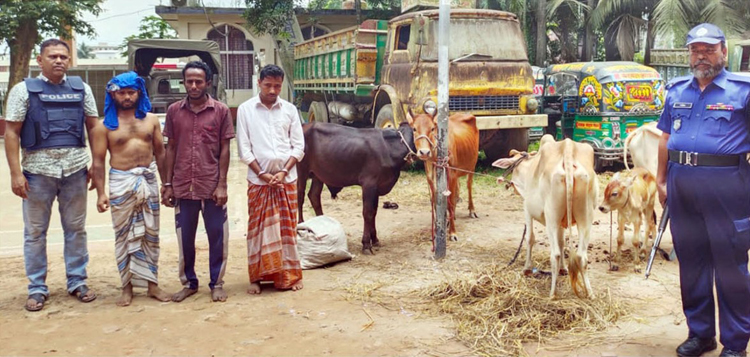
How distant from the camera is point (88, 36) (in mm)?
21141

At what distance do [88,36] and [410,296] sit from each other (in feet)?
63.2

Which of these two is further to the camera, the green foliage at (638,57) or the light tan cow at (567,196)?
the green foliage at (638,57)

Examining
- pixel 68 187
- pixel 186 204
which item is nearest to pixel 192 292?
pixel 186 204

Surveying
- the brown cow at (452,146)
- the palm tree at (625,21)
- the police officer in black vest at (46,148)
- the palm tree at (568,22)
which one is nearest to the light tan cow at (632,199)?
the brown cow at (452,146)

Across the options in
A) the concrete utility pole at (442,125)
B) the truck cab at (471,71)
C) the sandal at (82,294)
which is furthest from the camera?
the truck cab at (471,71)

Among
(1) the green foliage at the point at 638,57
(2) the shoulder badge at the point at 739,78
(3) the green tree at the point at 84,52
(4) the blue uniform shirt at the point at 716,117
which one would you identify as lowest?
(4) the blue uniform shirt at the point at 716,117

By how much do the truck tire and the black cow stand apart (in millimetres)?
4551

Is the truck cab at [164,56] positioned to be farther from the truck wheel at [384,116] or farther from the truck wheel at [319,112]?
the truck wheel at [384,116]

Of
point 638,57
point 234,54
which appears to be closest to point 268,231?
point 234,54

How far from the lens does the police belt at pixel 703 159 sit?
12.2 feet

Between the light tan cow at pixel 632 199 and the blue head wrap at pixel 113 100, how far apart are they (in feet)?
12.7

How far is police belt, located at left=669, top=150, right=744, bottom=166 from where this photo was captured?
12.2ft

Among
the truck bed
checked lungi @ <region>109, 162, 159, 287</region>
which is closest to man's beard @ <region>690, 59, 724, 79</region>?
checked lungi @ <region>109, 162, 159, 287</region>

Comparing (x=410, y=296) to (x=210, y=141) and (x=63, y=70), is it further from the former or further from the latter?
(x=63, y=70)
